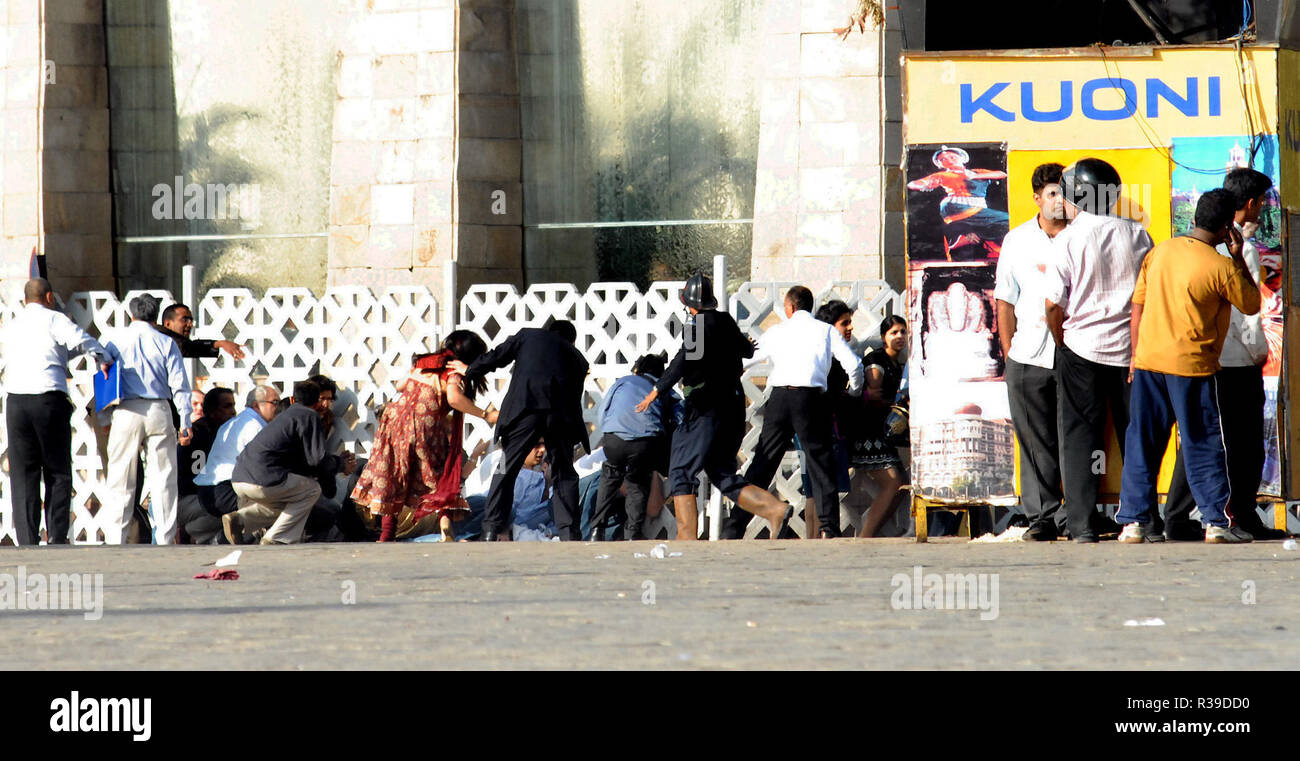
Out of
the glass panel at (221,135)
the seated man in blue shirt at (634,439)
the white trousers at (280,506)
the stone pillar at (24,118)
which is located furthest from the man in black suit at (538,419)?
Answer: the stone pillar at (24,118)

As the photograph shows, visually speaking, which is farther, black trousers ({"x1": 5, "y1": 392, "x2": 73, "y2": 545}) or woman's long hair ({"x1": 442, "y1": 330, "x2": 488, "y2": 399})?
woman's long hair ({"x1": 442, "y1": 330, "x2": 488, "y2": 399})

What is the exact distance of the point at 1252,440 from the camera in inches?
364


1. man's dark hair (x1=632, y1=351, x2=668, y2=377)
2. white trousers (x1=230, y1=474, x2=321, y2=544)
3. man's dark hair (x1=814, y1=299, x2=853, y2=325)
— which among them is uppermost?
man's dark hair (x1=814, y1=299, x2=853, y2=325)

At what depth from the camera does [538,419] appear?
12375mm

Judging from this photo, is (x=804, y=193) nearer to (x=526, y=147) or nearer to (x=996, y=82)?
(x=526, y=147)

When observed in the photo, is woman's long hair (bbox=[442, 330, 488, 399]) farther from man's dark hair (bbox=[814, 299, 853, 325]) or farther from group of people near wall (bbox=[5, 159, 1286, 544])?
man's dark hair (bbox=[814, 299, 853, 325])

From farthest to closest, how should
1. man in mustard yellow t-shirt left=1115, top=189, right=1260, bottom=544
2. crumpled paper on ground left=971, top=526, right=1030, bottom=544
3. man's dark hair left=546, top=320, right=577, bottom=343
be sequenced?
man's dark hair left=546, top=320, right=577, bottom=343, crumpled paper on ground left=971, top=526, right=1030, bottom=544, man in mustard yellow t-shirt left=1115, top=189, right=1260, bottom=544

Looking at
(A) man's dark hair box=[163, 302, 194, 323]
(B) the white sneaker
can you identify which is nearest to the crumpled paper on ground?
(B) the white sneaker

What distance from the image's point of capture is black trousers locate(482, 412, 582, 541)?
40.4ft

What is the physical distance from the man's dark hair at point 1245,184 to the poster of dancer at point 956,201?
112cm

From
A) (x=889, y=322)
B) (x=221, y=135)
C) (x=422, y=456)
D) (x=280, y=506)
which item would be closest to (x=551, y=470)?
(x=422, y=456)

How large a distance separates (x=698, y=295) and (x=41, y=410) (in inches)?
173

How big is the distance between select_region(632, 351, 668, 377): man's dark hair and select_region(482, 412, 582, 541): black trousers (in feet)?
3.08
